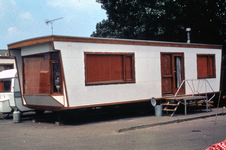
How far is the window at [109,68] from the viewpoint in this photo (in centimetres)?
1242

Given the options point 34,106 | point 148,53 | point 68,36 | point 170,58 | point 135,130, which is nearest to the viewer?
point 135,130

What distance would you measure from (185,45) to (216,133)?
23.2ft

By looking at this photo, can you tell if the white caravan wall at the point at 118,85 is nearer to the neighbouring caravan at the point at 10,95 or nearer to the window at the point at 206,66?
the window at the point at 206,66

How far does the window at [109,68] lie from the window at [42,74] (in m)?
1.22

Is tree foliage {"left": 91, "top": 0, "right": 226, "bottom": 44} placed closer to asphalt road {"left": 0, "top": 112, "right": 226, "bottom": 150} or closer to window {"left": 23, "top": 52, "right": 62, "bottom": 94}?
window {"left": 23, "top": 52, "right": 62, "bottom": 94}

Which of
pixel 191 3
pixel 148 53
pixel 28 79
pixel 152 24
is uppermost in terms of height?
Answer: pixel 191 3

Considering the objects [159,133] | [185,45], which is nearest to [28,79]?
[159,133]

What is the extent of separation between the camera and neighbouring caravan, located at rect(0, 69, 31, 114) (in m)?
14.0

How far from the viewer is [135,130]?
10422 mm

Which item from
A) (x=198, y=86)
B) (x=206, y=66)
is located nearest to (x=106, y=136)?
(x=198, y=86)

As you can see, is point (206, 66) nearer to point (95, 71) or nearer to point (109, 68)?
point (109, 68)

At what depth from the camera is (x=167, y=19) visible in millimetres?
22250

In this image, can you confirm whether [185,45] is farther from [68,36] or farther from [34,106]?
[34,106]

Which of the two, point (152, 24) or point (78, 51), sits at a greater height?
point (152, 24)
